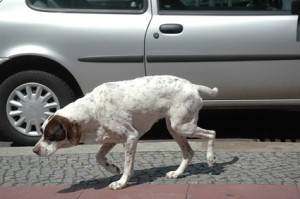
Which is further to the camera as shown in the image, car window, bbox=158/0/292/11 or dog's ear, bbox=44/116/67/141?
car window, bbox=158/0/292/11

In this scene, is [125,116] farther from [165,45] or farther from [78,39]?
[78,39]

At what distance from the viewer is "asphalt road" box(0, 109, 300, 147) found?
729 centimetres

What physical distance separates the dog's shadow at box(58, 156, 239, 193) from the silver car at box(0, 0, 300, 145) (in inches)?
40.2

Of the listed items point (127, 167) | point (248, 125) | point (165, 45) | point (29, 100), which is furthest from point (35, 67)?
point (248, 125)

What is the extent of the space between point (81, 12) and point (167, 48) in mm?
952

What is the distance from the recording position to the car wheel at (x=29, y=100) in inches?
261

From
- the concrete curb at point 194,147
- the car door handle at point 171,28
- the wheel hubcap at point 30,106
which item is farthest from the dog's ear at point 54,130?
the car door handle at point 171,28

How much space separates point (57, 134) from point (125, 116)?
556 mm

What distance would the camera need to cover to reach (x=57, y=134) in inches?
197

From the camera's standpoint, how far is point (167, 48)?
6504 millimetres

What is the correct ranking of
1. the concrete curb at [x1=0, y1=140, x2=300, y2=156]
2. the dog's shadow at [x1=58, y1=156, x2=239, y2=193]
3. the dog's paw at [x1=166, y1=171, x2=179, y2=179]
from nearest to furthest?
1. the dog's shadow at [x1=58, y1=156, x2=239, y2=193]
2. the dog's paw at [x1=166, y1=171, x2=179, y2=179]
3. the concrete curb at [x1=0, y1=140, x2=300, y2=156]

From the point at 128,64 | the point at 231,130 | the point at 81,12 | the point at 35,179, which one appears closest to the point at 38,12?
the point at 81,12

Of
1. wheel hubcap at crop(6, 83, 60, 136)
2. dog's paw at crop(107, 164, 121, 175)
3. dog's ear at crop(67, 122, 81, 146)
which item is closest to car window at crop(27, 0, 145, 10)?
wheel hubcap at crop(6, 83, 60, 136)

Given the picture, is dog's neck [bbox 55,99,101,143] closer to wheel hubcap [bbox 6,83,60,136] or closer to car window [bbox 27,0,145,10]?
wheel hubcap [bbox 6,83,60,136]
